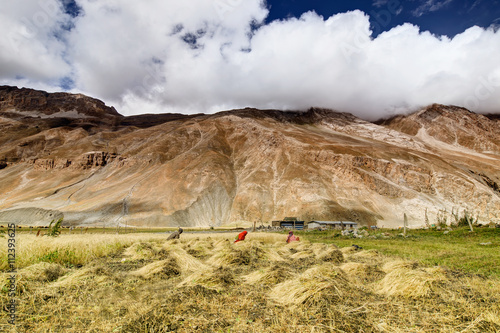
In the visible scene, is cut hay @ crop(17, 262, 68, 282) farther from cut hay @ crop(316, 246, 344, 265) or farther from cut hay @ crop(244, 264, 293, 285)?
cut hay @ crop(316, 246, 344, 265)

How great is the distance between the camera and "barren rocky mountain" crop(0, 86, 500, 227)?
80.6m

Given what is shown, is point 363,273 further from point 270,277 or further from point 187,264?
point 187,264

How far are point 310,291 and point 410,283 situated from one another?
9.45 feet

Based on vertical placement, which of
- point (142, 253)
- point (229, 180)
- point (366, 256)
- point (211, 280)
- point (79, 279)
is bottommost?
point (142, 253)

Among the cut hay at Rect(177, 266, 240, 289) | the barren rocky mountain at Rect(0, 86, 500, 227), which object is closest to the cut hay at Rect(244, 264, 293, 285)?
the cut hay at Rect(177, 266, 240, 289)

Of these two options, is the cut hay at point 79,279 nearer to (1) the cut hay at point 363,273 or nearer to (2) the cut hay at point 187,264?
(2) the cut hay at point 187,264

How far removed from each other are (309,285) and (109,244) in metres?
13.7

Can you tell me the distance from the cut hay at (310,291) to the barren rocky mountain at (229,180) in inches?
2788

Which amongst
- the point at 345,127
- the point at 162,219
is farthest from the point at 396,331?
the point at 345,127

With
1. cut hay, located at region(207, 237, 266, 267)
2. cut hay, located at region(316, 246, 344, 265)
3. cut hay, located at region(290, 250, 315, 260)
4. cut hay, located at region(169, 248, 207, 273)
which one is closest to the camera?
cut hay, located at region(169, 248, 207, 273)

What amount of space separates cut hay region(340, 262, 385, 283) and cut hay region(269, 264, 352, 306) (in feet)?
6.16

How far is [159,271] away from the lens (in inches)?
394

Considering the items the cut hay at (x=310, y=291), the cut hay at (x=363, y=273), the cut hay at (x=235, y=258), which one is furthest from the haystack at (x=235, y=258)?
the cut hay at (x=310, y=291)

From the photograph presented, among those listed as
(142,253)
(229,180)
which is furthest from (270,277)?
(229,180)
